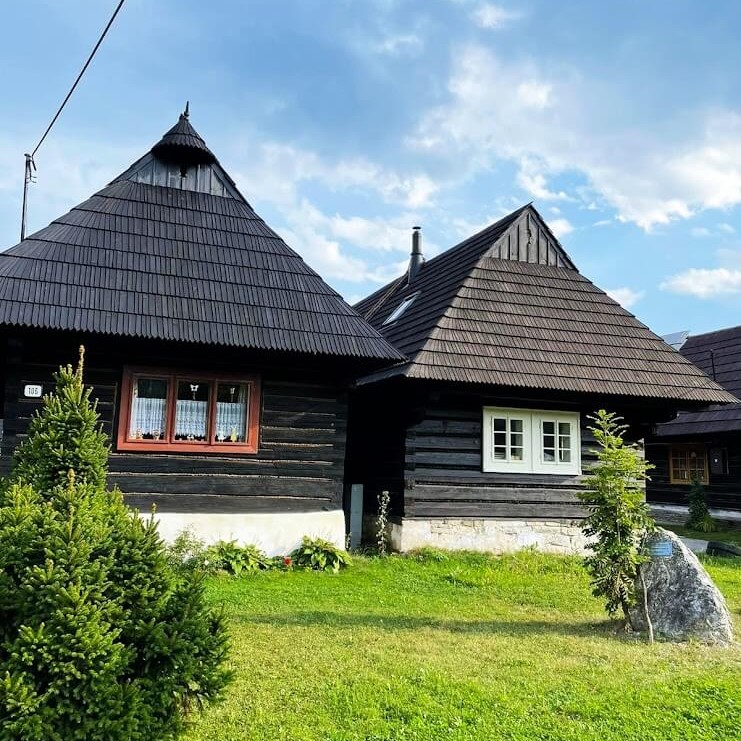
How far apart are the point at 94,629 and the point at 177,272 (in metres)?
6.23

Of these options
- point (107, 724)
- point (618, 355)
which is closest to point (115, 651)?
point (107, 724)

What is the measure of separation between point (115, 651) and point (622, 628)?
4473mm

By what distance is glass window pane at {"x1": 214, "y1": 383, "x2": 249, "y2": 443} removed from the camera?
8484mm

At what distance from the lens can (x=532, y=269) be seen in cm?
1186

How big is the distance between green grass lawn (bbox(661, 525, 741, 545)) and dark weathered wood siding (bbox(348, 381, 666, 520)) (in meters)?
4.40

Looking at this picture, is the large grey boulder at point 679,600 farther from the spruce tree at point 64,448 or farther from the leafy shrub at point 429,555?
the spruce tree at point 64,448

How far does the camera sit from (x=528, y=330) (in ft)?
34.9

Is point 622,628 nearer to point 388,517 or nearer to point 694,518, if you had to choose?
point 388,517

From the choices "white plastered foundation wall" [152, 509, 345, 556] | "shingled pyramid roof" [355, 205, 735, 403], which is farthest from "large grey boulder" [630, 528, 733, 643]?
"white plastered foundation wall" [152, 509, 345, 556]

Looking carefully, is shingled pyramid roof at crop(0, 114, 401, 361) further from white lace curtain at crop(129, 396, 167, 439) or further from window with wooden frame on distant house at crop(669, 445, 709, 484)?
window with wooden frame on distant house at crop(669, 445, 709, 484)

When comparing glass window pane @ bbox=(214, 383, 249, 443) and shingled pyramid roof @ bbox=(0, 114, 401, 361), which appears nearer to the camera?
shingled pyramid roof @ bbox=(0, 114, 401, 361)

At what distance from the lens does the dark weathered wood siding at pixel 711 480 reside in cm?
1509

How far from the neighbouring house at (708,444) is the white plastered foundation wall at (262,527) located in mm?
8016

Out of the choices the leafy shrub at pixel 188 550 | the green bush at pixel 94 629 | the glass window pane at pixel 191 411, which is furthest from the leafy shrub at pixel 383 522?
the green bush at pixel 94 629
